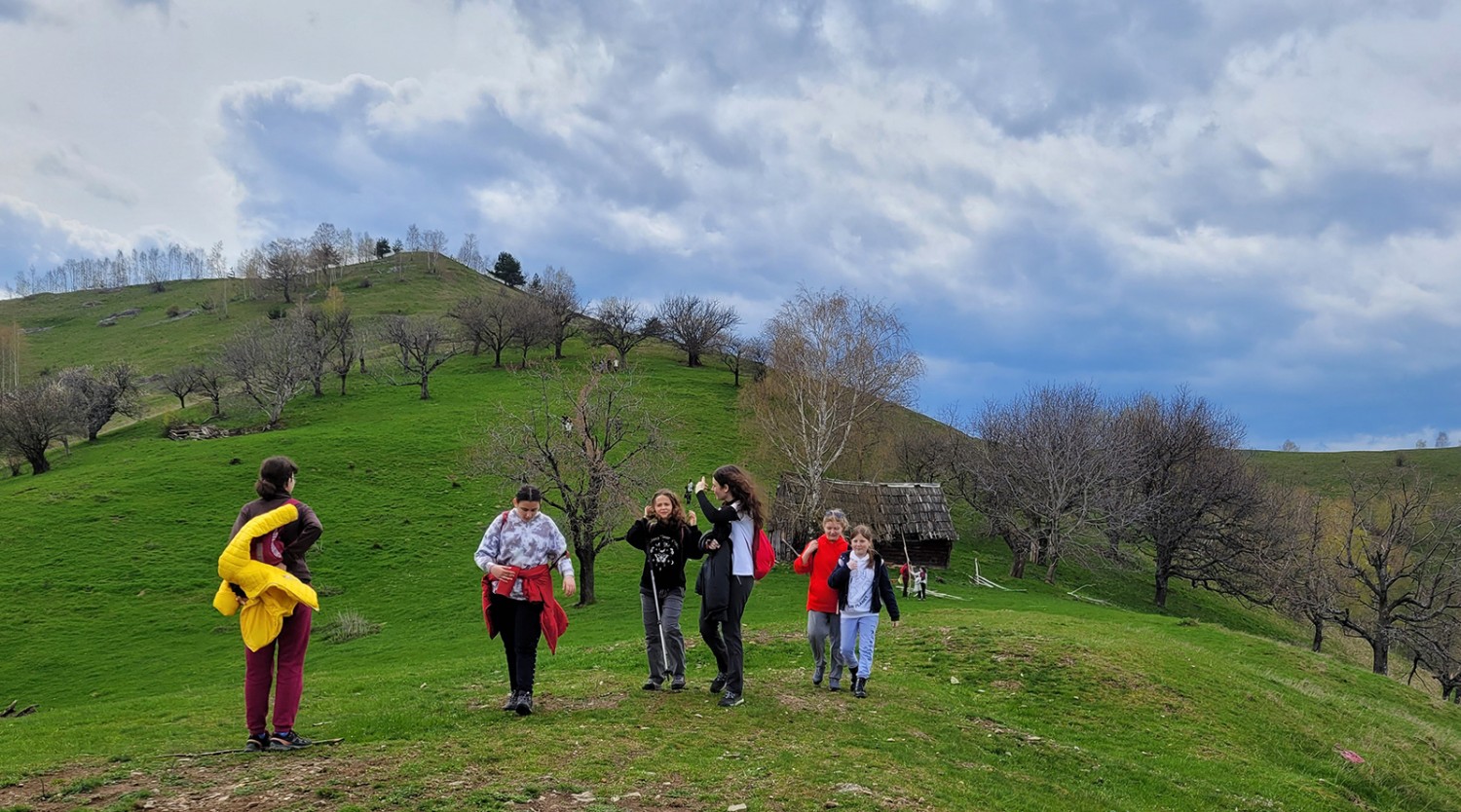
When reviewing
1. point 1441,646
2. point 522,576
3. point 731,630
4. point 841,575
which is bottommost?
point 1441,646

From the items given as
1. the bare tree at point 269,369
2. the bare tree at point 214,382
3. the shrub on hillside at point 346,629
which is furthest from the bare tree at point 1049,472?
the bare tree at point 214,382

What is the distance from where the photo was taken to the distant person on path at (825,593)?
10.1 metres

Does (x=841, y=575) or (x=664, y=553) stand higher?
(x=664, y=553)

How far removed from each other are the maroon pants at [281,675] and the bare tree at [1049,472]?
39769mm

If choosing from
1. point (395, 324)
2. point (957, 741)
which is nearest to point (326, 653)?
point (957, 741)

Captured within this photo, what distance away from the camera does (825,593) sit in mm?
10133

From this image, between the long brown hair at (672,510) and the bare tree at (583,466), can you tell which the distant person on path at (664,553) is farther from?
the bare tree at (583,466)

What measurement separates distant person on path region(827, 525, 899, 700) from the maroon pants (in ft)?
19.9

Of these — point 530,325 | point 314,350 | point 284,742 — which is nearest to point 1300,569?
point 284,742

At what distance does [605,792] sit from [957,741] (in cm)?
471

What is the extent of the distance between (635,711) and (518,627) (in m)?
1.74

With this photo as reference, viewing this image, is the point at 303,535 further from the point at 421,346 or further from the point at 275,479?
the point at 421,346

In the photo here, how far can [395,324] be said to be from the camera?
7450 cm

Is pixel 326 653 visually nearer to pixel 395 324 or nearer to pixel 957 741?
pixel 957 741
